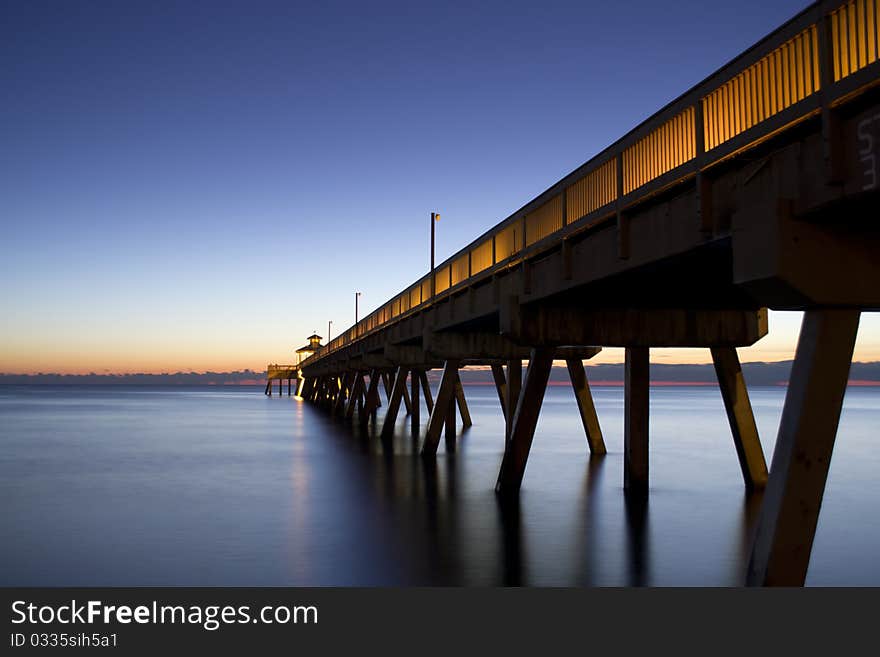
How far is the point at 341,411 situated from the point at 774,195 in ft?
210

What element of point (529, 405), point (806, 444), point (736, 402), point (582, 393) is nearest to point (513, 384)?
point (582, 393)

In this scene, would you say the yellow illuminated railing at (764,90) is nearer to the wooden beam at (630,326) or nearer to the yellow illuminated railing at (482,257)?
the wooden beam at (630,326)

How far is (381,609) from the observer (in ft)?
33.9

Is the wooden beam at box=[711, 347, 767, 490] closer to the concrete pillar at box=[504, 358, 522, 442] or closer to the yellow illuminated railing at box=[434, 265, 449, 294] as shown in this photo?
the yellow illuminated railing at box=[434, 265, 449, 294]

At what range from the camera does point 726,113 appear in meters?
10.1

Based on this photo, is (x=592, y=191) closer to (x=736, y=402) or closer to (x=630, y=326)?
(x=630, y=326)

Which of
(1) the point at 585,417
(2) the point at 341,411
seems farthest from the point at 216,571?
(2) the point at 341,411

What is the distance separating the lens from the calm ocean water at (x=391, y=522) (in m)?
14.1

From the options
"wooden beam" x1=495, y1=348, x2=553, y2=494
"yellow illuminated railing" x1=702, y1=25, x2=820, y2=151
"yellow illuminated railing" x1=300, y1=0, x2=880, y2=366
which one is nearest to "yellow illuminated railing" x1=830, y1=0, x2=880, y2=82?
"yellow illuminated railing" x1=300, y1=0, x2=880, y2=366

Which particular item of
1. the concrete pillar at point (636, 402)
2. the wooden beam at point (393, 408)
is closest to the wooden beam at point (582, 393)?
the concrete pillar at point (636, 402)

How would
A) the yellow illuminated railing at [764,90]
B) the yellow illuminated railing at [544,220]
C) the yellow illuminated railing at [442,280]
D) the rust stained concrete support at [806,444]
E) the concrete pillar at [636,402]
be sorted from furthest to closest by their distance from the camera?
1. the yellow illuminated railing at [442,280]
2. the concrete pillar at [636,402]
3. the yellow illuminated railing at [544,220]
4. the yellow illuminated railing at [764,90]
5. the rust stained concrete support at [806,444]

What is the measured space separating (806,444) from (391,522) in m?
11.7

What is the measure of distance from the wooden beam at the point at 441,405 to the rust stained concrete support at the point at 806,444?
21.6 m

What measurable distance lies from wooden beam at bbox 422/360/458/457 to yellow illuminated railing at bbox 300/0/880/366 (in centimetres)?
1411
